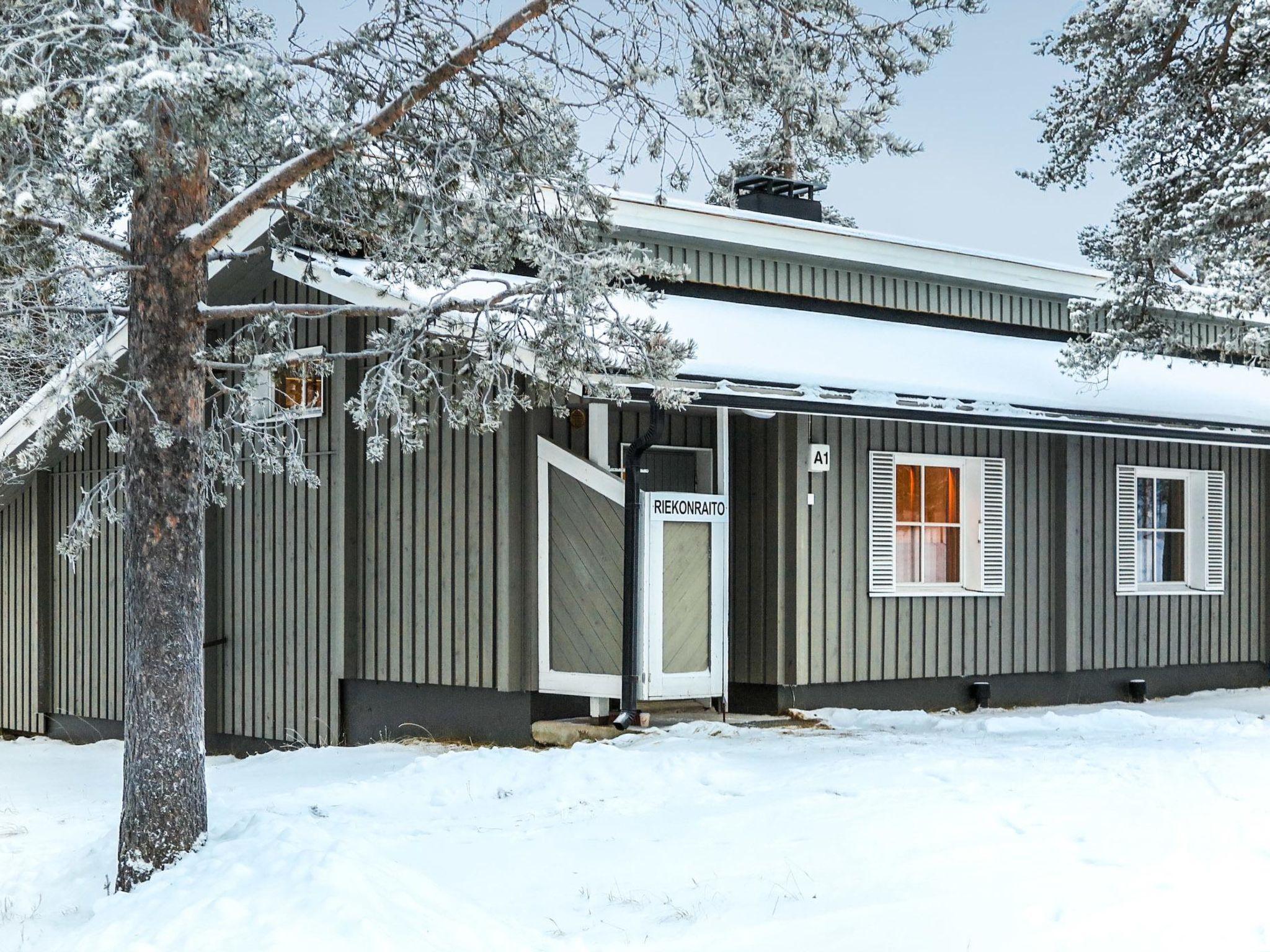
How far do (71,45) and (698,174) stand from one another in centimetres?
319

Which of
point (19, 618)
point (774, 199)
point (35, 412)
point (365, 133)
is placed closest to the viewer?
point (365, 133)

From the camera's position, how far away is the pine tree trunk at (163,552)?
6.85 m

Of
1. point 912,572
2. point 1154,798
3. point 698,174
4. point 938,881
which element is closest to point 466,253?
point 698,174

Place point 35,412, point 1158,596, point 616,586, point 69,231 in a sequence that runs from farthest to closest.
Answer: point 1158,596 < point 35,412 < point 616,586 < point 69,231

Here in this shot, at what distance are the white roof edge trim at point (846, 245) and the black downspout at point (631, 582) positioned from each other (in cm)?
232

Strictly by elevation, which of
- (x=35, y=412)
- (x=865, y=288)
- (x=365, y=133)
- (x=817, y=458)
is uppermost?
(x=865, y=288)

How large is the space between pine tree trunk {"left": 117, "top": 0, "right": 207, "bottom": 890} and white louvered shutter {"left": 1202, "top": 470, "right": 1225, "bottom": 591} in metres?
10.8

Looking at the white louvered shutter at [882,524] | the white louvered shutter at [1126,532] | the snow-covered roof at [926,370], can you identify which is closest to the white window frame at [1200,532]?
the white louvered shutter at [1126,532]

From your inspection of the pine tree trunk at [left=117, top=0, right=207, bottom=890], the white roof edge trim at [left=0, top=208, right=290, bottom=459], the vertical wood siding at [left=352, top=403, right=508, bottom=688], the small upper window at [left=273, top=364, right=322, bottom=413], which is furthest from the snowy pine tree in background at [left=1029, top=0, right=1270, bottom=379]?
the pine tree trunk at [left=117, top=0, right=207, bottom=890]

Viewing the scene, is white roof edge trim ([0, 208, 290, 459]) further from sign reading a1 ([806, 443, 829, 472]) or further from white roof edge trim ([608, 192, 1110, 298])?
sign reading a1 ([806, 443, 829, 472])

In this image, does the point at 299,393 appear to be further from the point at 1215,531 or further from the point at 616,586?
the point at 1215,531

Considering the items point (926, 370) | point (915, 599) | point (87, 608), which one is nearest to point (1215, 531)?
point (915, 599)

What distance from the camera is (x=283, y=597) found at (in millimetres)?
12328

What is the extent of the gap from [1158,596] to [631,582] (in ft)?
21.6
